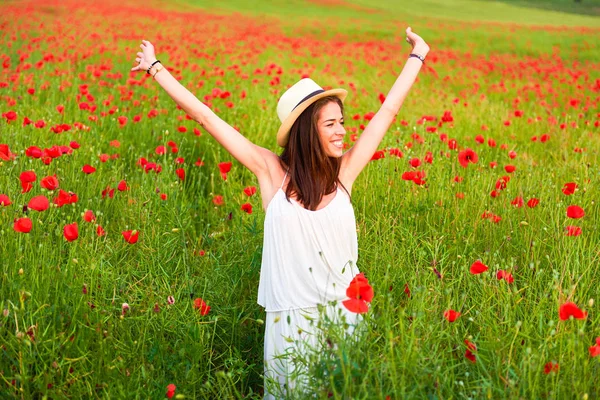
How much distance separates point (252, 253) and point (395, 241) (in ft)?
2.49

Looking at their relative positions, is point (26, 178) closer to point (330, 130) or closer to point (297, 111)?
point (297, 111)

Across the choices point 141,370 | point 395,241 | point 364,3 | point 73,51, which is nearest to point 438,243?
point 395,241

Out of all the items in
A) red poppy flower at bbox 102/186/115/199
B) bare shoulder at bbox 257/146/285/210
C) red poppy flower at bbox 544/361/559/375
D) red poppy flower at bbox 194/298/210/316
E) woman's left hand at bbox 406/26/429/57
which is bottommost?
red poppy flower at bbox 194/298/210/316

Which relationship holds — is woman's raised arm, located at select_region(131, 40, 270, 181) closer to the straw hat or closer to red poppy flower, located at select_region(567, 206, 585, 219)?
the straw hat

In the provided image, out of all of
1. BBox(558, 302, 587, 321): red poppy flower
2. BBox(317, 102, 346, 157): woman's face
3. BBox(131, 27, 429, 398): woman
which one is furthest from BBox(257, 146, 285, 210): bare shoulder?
BBox(558, 302, 587, 321): red poppy flower

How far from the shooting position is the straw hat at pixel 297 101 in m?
2.89

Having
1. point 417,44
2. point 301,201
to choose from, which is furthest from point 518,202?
point 301,201

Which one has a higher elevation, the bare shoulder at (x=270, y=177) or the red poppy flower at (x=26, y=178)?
the bare shoulder at (x=270, y=177)

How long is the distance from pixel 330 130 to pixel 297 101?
0.20 m

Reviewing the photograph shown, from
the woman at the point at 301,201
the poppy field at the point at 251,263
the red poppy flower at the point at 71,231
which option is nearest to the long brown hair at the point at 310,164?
the woman at the point at 301,201

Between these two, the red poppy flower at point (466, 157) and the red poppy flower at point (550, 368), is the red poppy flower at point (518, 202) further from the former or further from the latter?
the red poppy flower at point (550, 368)

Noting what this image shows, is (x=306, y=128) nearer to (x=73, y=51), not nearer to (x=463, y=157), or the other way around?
(x=463, y=157)

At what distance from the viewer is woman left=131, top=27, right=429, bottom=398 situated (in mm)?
2799

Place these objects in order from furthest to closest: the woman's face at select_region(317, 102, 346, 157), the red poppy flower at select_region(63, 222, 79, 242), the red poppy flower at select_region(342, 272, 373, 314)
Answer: the woman's face at select_region(317, 102, 346, 157) → the red poppy flower at select_region(63, 222, 79, 242) → the red poppy flower at select_region(342, 272, 373, 314)
